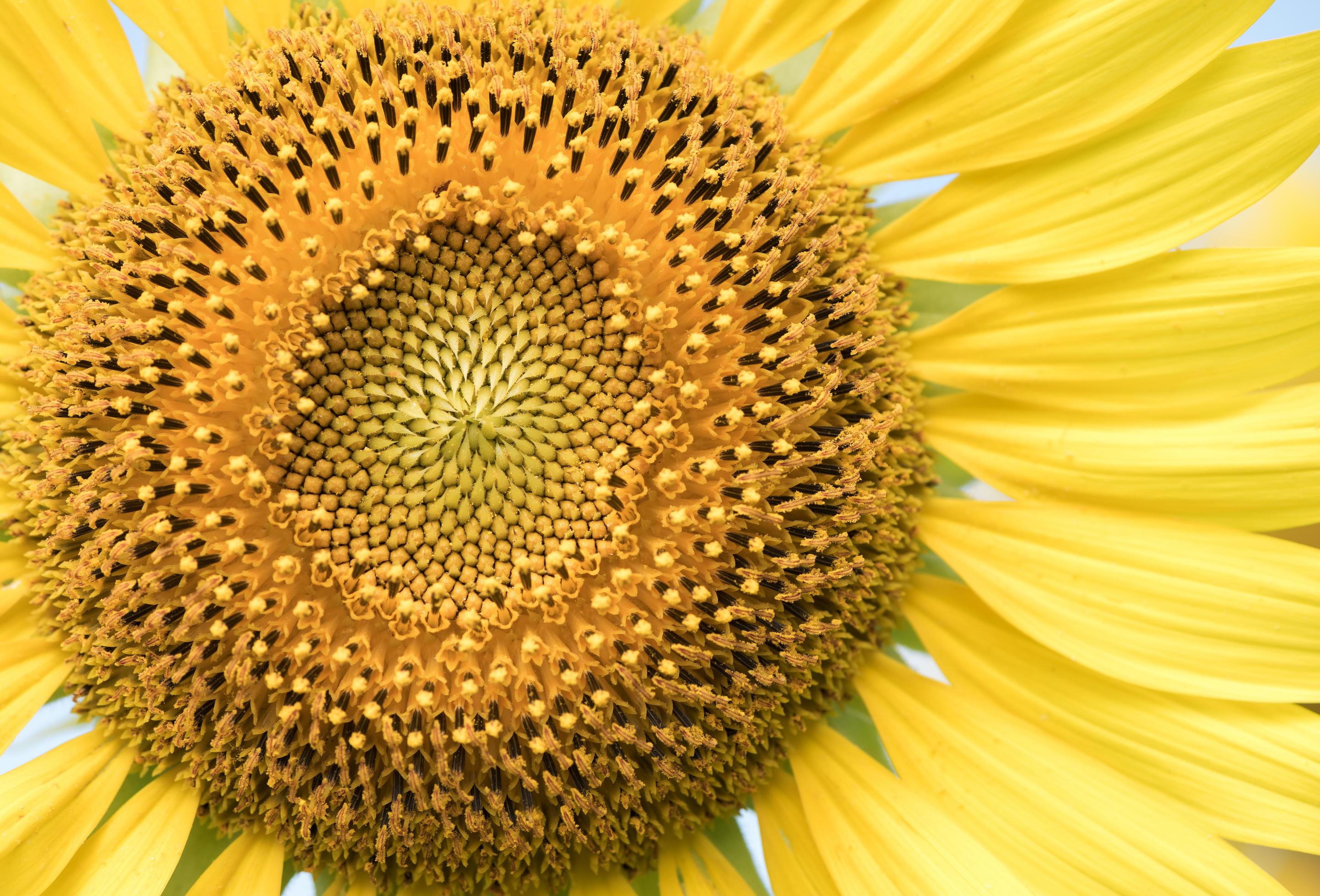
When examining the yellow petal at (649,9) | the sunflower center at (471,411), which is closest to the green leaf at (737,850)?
the sunflower center at (471,411)

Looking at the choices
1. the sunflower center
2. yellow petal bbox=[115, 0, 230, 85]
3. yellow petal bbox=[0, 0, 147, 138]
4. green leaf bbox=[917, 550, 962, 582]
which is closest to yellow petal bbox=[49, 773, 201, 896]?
the sunflower center

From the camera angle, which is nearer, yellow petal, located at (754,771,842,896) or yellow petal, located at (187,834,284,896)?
yellow petal, located at (187,834,284,896)

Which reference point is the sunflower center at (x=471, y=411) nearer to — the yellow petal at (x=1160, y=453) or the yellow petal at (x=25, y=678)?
the yellow petal at (x=25, y=678)

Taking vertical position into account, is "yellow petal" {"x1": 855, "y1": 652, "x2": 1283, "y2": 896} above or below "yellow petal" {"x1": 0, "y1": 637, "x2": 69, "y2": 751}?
above

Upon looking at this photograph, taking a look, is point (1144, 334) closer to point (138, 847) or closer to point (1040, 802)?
point (1040, 802)

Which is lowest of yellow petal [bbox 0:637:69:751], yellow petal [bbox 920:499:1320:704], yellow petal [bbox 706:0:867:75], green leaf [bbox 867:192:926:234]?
yellow petal [bbox 0:637:69:751]

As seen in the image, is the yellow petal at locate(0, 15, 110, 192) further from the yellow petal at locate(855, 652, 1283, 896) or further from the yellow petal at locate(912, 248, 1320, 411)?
the yellow petal at locate(855, 652, 1283, 896)

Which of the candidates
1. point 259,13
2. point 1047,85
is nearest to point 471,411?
point 259,13
